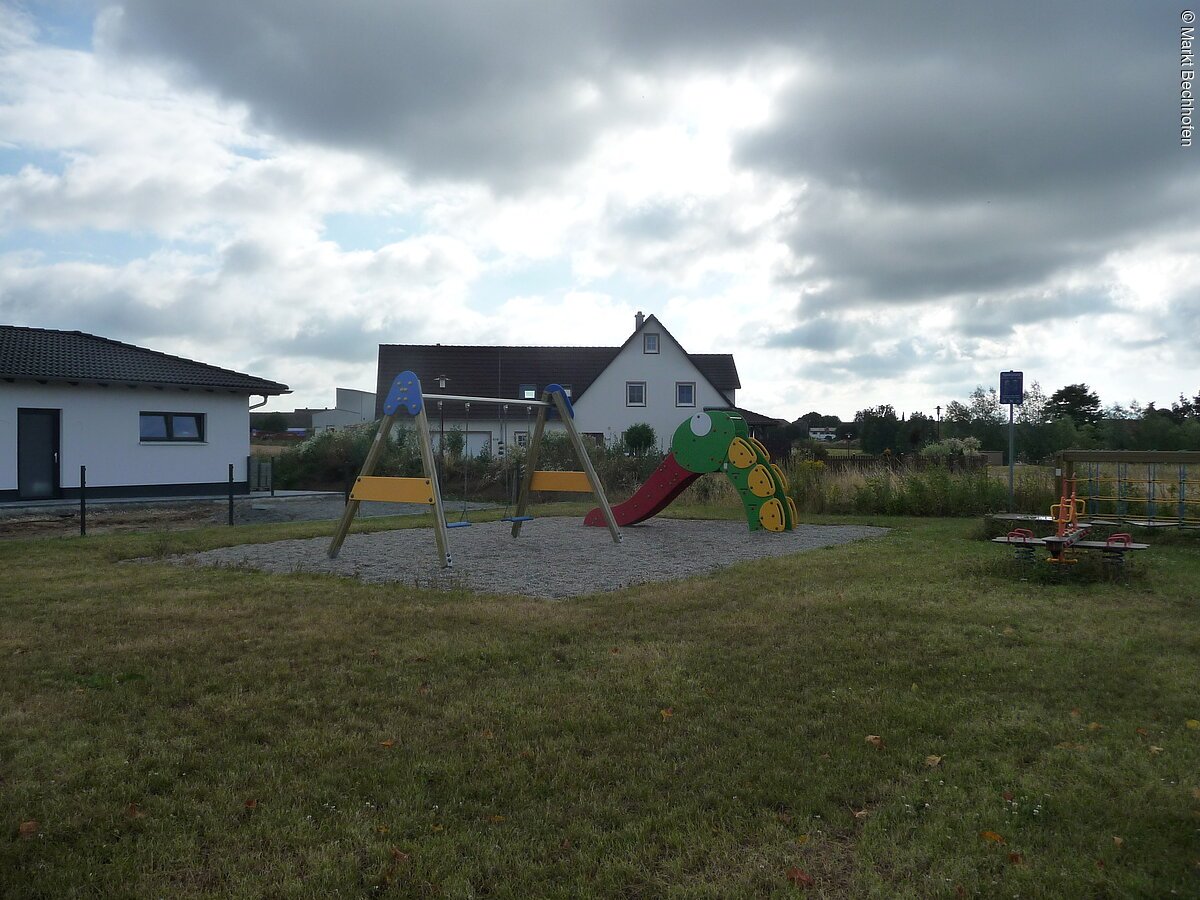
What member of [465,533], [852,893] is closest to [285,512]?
[465,533]

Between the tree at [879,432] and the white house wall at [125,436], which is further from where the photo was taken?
the tree at [879,432]

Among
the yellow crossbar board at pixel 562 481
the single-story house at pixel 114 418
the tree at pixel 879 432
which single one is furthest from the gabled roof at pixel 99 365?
the tree at pixel 879 432

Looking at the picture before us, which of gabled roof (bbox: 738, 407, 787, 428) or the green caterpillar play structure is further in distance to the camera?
gabled roof (bbox: 738, 407, 787, 428)

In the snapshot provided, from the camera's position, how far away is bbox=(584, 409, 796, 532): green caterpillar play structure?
1310 centimetres

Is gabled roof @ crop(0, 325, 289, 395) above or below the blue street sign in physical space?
above

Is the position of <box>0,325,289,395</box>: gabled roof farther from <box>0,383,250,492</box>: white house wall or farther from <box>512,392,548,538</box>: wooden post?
<box>512,392,548,538</box>: wooden post

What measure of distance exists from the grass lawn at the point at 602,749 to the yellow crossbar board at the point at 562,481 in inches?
188

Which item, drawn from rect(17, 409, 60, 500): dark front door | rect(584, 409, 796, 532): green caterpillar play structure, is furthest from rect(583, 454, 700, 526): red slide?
rect(17, 409, 60, 500): dark front door

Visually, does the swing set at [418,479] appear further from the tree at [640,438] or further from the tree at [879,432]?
the tree at [879,432]

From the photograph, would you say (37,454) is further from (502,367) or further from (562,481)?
(502,367)

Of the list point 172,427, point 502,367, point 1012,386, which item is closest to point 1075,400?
point 502,367

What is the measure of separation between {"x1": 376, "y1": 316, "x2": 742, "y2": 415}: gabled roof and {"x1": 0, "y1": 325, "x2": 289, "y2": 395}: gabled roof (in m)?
17.3

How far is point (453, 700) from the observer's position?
455cm

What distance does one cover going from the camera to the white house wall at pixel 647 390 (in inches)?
1601
